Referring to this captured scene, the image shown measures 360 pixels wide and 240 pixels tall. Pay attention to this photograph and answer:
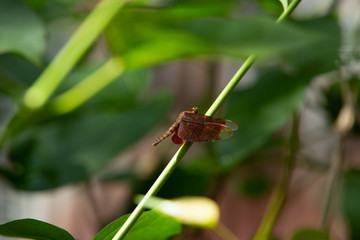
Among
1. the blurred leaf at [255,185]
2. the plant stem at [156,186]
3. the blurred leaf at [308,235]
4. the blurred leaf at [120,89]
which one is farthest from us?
the blurred leaf at [255,185]

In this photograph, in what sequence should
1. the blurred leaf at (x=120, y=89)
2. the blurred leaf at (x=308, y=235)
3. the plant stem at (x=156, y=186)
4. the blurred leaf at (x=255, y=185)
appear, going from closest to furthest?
the plant stem at (x=156, y=186) < the blurred leaf at (x=308, y=235) < the blurred leaf at (x=120, y=89) < the blurred leaf at (x=255, y=185)

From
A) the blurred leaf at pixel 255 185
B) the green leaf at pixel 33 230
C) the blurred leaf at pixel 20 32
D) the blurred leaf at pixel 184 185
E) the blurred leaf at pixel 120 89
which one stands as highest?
the blurred leaf at pixel 255 185

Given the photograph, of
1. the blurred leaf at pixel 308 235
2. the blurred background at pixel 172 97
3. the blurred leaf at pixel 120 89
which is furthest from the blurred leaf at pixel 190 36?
the blurred leaf at pixel 120 89

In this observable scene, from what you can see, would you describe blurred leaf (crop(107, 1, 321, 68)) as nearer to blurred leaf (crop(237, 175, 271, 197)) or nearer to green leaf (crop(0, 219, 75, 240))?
green leaf (crop(0, 219, 75, 240))

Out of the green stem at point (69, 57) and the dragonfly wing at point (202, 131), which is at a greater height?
the green stem at point (69, 57)

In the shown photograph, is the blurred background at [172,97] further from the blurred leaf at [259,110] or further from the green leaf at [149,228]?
the green leaf at [149,228]

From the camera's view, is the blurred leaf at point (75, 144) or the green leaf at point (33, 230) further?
the blurred leaf at point (75, 144)

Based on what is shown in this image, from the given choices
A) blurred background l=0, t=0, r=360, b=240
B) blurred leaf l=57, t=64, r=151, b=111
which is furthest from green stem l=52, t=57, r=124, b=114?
blurred leaf l=57, t=64, r=151, b=111
